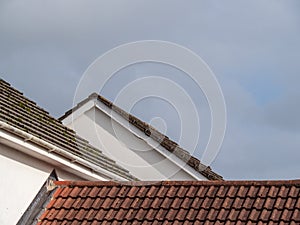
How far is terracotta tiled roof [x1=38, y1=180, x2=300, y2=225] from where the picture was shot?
34.3 feet

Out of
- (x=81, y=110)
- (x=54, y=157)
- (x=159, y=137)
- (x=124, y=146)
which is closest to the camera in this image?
(x=54, y=157)

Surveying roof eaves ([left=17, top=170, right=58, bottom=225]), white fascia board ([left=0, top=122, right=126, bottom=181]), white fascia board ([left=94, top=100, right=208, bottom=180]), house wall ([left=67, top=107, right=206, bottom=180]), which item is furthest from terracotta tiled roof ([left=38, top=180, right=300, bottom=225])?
white fascia board ([left=94, top=100, right=208, bottom=180])

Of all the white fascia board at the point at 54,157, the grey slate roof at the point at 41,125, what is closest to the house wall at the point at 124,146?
the grey slate roof at the point at 41,125

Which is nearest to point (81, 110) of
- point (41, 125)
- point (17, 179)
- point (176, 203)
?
point (41, 125)

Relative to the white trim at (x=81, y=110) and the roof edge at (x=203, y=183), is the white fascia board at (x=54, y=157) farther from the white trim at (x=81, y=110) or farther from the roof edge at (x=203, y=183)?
the white trim at (x=81, y=110)

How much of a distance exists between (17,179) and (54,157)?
0.75 metres

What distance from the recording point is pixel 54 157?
40.4 feet

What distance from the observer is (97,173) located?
13.6 metres

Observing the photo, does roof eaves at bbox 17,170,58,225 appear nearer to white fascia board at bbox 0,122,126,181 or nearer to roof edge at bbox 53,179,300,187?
roof edge at bbox 53,179,300,187

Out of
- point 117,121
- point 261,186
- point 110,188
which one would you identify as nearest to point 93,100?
point 117,121

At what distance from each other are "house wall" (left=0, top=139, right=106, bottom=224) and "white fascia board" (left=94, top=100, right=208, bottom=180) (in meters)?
6.62

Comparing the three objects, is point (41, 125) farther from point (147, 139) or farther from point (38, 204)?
point (147, 139)

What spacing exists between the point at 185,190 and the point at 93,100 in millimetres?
7946

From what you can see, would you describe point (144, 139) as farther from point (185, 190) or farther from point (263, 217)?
point (263, 217)
